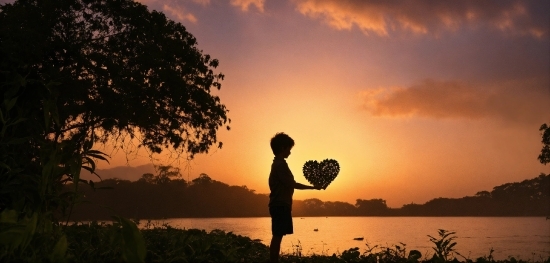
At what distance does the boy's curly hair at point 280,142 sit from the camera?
7.27 metres

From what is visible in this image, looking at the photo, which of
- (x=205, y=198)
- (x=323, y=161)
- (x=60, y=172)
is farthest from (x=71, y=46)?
(x=205, y=198)

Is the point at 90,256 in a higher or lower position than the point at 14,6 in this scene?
lower

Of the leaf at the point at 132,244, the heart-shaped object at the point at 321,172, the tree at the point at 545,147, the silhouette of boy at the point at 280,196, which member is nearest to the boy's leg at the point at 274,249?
the silhouette of boy at the point at 280,196

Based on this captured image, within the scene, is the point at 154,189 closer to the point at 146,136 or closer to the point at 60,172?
the point at 146,136

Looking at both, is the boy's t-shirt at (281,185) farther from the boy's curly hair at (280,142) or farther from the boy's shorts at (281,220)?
the boy's curly hair at (280,142)

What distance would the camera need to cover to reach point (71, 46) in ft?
58.5

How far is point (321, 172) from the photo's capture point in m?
7.79

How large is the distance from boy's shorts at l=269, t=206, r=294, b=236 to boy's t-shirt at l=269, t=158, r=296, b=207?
0.07m

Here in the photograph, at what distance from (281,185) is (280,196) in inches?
6.0

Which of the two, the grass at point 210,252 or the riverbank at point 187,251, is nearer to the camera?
Answer: the riverbank at point 187,251

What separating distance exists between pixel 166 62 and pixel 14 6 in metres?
5.47

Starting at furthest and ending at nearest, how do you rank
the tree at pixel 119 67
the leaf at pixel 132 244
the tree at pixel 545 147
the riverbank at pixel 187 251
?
the tree at pixel 545 147, the tree at pixel 119 67, the riverbank at pixel 187 251, the leaf at pixel 132 244

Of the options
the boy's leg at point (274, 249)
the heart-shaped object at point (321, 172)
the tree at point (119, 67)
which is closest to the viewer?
the boy's leg at point (274, 249)

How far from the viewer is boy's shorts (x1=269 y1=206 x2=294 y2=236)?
22.7 feet
